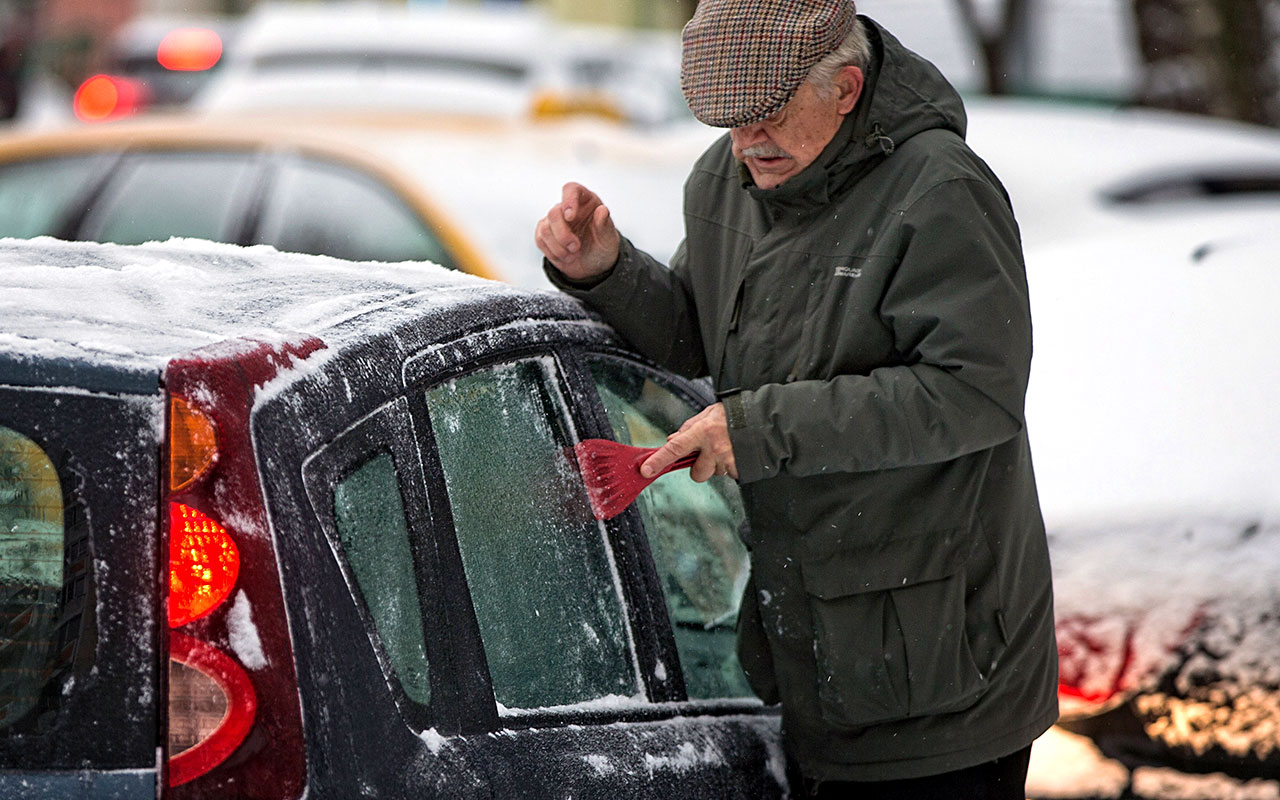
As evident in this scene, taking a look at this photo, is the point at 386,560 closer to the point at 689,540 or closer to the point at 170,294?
the point at 170,294

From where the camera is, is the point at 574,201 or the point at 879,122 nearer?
the point at 879,122

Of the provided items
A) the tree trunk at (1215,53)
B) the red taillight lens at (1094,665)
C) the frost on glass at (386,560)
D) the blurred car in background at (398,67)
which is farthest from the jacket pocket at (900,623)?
the tree trunk at (1215,53)

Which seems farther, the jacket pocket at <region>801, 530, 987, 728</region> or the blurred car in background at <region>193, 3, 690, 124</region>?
the blurred car in background at <region>193, 3, 690, 124</region>

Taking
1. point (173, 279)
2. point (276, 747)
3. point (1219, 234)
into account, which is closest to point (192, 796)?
point (276, 747)

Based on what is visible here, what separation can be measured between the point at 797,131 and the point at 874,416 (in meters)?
0.47

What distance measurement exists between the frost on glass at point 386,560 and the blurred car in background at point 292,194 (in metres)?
3.45

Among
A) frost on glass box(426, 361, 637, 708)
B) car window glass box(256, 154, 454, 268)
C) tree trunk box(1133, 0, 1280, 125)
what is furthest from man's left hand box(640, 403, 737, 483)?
tree trunk box(1133, 0, 1280, 125)

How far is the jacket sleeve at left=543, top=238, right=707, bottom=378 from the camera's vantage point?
8.29 ft

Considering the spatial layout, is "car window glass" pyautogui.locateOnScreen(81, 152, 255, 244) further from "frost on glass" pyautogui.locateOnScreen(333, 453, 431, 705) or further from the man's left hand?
"frost on glass" pyautogui.locateOnScreen(333, 453, 431, 705)

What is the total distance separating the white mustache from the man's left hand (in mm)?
425

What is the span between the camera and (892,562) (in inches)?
88.7

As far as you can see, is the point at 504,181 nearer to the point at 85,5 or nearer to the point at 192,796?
the point at 192,796

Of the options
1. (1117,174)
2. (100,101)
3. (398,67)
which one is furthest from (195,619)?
(100,101)

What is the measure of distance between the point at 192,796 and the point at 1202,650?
6.86ft
